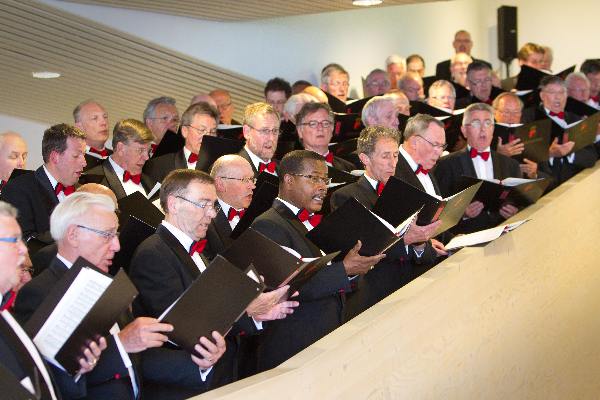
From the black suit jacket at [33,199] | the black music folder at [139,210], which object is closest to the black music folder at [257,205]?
the black music folder at [139,210]

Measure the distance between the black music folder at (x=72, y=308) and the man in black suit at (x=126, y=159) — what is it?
7.89 feet

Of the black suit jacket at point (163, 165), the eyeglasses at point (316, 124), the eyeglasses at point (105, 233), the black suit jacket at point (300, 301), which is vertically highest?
the eyeglasses at point (105, 233)

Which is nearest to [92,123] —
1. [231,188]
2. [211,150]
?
[211,150]

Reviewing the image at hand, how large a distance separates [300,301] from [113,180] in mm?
1538

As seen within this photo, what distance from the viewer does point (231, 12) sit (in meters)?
9.21

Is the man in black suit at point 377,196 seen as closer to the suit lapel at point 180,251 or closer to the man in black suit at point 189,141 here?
the man in black suit at point 189,141

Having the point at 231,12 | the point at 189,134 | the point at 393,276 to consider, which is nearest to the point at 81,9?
the point at 231,12

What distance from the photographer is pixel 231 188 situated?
200 inches

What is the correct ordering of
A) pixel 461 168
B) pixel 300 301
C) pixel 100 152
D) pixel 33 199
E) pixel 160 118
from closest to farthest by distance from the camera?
1. pixel 300 301
2. pixel 33 199
3. pixel 100 152
4. pixel 461 168
5. pixel 160 118

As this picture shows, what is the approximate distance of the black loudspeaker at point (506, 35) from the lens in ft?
47.0

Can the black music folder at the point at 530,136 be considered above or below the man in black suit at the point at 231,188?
below

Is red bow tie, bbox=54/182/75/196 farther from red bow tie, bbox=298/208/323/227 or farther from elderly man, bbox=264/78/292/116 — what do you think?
elderly man, bbox=264/78/292/116

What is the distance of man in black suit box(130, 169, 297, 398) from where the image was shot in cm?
395

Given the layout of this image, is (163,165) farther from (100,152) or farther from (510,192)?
(510,192)
